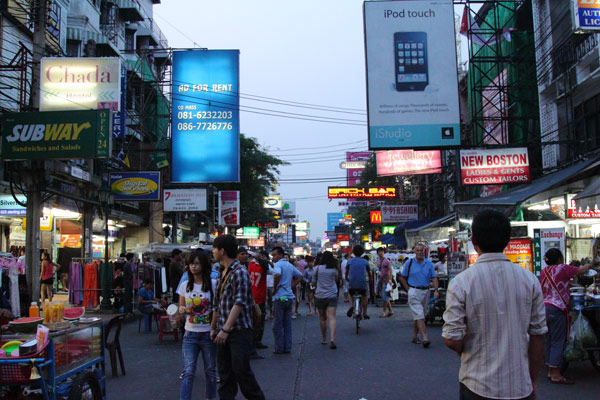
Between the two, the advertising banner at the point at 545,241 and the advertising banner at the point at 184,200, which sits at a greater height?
the advertising banner at the point at 184,200

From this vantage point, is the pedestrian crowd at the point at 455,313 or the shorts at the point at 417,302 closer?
the pedestrian crowd at the point at 455,313

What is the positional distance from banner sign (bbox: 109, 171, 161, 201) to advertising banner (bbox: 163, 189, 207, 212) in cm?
462

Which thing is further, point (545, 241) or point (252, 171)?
point (252, 171)

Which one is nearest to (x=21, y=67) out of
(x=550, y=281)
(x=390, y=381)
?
(x=390, y=381)

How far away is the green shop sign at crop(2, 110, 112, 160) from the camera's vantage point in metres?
13.3

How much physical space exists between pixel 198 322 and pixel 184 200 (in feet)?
63.2

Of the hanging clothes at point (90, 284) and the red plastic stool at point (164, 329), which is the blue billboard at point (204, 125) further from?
the red plastic stool at point (164, 329)

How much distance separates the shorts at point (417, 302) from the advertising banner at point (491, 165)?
7.44m

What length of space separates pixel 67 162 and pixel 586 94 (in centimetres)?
1482

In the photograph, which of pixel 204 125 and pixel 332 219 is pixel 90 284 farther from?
pixel 332 219

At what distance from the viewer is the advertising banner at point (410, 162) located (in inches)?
1013

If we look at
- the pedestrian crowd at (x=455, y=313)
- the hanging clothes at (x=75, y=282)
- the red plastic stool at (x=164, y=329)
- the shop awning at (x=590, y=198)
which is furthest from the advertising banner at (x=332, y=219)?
the shop awning at (x=590, y=198)

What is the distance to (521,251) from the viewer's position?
12.2 meters

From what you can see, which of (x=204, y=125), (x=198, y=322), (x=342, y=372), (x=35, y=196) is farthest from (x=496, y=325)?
(x=204, y=125)
